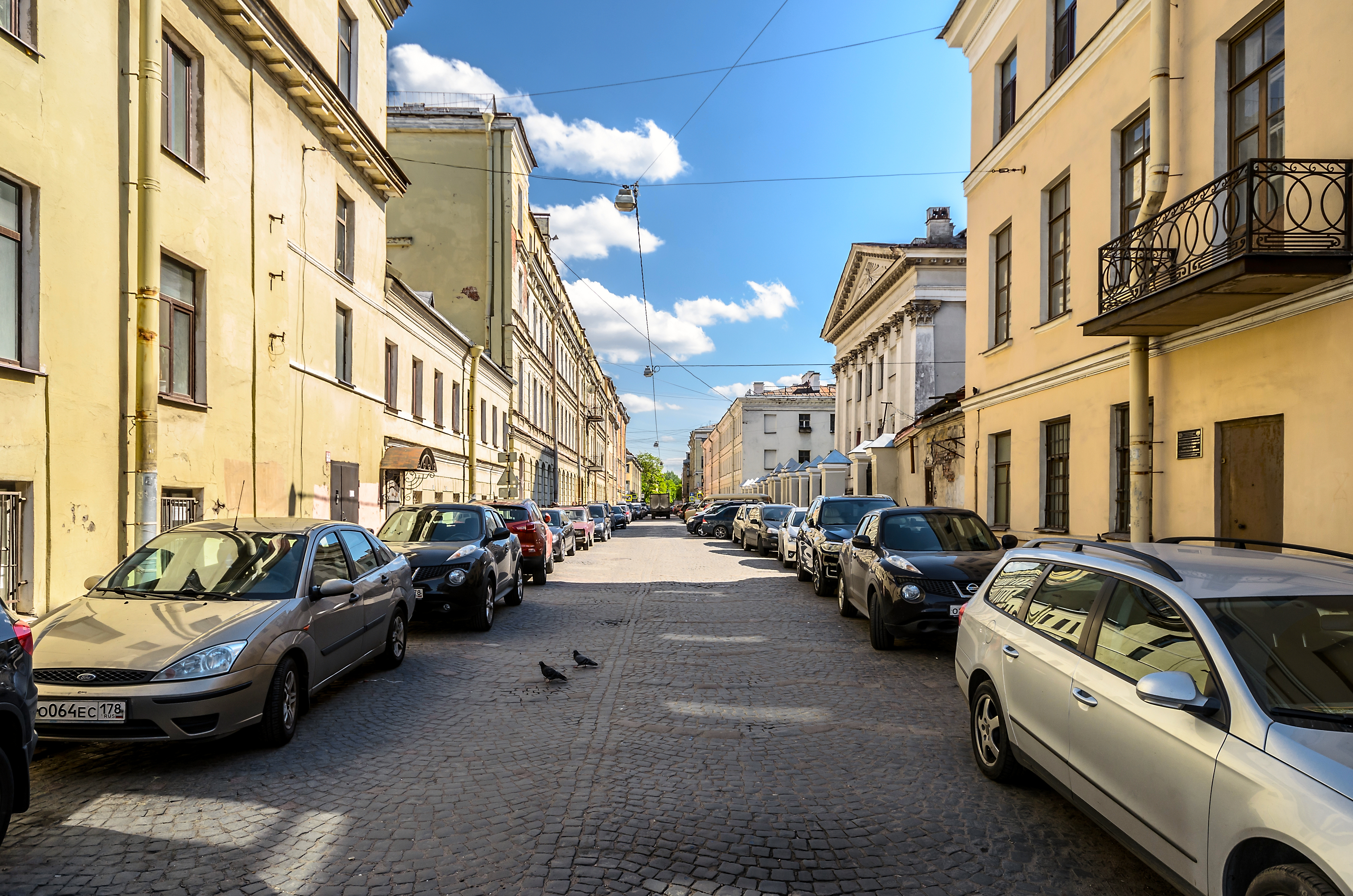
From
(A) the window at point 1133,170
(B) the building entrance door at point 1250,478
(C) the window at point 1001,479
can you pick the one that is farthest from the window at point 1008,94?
(B) the building entrance door at point 1250,478

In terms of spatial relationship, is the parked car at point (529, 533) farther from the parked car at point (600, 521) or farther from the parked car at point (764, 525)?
the parked car at point (600, 521)

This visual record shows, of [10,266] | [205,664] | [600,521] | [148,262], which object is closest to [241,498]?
[148,262]

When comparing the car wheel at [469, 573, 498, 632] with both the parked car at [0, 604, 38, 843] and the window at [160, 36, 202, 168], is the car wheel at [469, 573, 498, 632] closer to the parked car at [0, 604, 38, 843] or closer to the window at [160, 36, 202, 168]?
the parked car at [0, 604, 38, 843]

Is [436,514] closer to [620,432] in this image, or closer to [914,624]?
[914,624]

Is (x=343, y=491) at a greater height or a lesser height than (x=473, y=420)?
lesser

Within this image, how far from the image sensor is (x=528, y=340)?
37562mm

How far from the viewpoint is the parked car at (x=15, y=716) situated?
366 cm

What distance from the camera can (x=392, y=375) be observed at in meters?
20.6

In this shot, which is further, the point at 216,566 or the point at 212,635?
the point at 216,566

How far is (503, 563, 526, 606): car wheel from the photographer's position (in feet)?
41.2

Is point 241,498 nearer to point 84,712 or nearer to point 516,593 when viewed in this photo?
point 516,593

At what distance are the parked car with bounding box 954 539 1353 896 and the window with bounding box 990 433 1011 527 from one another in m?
12.2

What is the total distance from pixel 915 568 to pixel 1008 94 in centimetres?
1228

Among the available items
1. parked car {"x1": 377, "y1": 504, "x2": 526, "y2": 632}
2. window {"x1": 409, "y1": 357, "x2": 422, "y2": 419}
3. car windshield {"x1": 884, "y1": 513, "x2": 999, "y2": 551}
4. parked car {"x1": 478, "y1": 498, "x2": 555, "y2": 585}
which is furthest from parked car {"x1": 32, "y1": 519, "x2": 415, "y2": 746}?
window {"x1": 409, "y1": 357, "x2": 422, "y2": 419}
